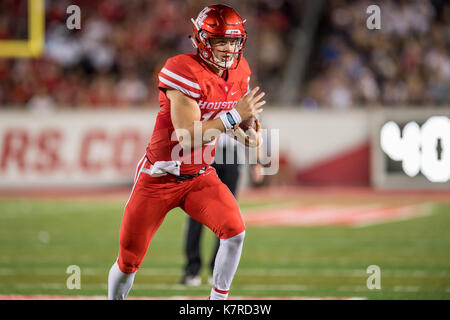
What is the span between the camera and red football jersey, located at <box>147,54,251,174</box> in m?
4.33

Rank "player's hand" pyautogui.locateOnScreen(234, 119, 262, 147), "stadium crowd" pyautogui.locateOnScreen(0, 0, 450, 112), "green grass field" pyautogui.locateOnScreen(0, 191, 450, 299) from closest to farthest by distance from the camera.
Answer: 1. "player's hand" pyautogui.locateOnScreen(234, 119, 262, 147)
2. "green grass field" pyautogui.locateOnScreen(0, 191, 450, 299)
3. "stadium crowd" pyautogui.locateOnScreen(0, 0, 450, 112)

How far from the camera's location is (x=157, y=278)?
6719mm

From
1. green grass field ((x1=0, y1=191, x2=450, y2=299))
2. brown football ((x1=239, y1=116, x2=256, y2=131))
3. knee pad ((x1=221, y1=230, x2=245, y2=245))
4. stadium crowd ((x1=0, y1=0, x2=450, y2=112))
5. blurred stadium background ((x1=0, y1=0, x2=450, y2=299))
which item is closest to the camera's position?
knee pad ((x1=221, y1=230, x2=245, y2=245))

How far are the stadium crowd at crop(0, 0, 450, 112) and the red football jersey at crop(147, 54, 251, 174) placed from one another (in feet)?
31.9

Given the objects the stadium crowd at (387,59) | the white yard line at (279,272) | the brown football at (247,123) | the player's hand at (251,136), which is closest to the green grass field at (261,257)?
the white yard line at (279,272)

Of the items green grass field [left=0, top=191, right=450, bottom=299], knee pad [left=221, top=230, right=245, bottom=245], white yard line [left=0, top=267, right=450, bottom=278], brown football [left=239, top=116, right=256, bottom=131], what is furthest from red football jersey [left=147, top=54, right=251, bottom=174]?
white yard line [left=0, top=267, right=450, bottom=278]

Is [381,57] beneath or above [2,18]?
beneath

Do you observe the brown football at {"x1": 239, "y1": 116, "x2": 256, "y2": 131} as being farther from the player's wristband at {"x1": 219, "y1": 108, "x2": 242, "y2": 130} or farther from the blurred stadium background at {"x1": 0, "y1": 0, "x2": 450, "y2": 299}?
the blurred stadium background at {"x1": 0, "y1": 0, "x2": 450, "y2": 299}

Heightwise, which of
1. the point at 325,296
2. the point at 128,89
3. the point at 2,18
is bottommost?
the point at 325,296

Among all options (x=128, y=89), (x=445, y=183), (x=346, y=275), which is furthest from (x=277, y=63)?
(x=346, y=275)

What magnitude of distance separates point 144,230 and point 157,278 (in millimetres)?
2396

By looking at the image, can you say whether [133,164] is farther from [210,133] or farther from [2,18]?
[210,133]

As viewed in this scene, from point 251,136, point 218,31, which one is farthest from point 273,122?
point 218,31

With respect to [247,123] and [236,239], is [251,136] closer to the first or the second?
[247,123]
